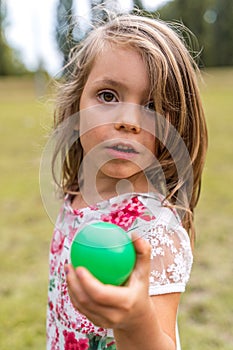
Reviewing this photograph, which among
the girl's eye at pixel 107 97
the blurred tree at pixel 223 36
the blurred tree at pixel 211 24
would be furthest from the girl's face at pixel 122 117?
the blurred tree at pixel 223 36

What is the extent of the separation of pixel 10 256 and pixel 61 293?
186 cm

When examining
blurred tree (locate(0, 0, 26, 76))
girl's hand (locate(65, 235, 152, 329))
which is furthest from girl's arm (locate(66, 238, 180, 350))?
blurred tree (locate(0, 0, 26, 76))

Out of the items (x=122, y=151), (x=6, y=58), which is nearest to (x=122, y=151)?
(x=122, y=151)

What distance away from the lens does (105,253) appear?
0.67m

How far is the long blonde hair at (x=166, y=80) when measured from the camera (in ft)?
3.18

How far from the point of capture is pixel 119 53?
97 centimetres

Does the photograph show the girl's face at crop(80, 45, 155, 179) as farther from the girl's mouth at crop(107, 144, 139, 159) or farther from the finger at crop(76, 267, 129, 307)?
the finger at crop(76, 267, 129, 307)

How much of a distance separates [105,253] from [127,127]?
0.98 feet

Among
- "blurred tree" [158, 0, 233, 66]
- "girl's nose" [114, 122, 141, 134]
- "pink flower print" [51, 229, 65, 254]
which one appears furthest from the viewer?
"blurred tree" [158, 0, 233, 66]

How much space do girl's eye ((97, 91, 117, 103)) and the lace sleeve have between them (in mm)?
236

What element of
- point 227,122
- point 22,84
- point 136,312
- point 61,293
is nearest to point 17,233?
point 61,293

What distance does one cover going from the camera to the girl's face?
92cm

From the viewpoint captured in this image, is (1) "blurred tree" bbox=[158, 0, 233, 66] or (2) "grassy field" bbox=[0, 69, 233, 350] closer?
(2) "grassy field" bbox=[0, 69, 233, 350]

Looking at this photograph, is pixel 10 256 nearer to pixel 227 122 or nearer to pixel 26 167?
pixel 26 167
